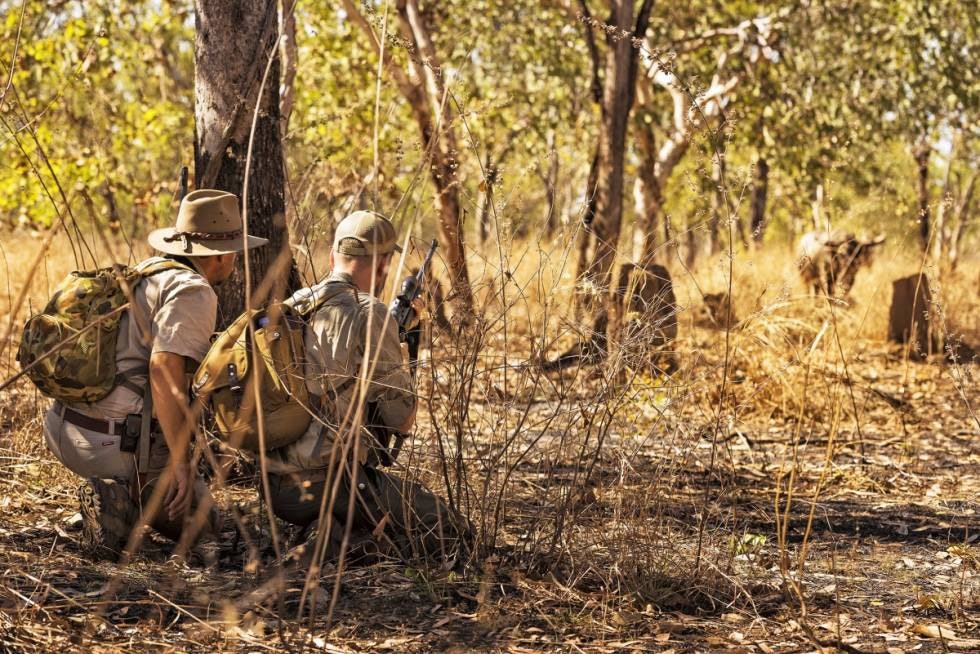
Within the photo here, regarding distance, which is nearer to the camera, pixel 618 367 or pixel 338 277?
pixel 618 367

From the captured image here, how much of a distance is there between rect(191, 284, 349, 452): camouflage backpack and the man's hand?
0.20 meters

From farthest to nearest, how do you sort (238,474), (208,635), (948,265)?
(948,265)
(238,474)
(208,635)

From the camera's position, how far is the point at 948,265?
30.8 feet

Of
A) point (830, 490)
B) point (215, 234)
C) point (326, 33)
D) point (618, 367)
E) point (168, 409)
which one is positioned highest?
point (326, 33)

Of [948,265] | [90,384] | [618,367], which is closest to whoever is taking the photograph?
[618,367]

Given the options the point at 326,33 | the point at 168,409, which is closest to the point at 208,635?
the point at 168,409

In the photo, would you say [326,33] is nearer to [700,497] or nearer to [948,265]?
[948,265]

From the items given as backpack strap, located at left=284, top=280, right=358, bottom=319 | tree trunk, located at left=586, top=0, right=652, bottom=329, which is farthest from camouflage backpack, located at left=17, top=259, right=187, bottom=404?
tree trunk, located at left=586, top=0, right=652, bottom=329

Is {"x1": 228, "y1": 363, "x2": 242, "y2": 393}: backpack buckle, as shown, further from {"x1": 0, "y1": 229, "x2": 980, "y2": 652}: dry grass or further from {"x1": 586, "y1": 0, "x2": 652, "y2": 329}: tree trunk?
{"x1": 586, "y1": 0, "x2": 652, "y2": 329}: tree trunk

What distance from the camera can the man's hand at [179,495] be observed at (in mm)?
3322

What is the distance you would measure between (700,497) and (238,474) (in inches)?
72.1

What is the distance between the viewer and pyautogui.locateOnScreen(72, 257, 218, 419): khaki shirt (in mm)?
3270

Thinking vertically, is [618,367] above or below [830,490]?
above

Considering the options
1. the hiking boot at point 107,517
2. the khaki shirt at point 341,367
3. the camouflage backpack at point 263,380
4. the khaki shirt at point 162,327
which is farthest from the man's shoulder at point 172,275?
the hiking boot at point 107,517
